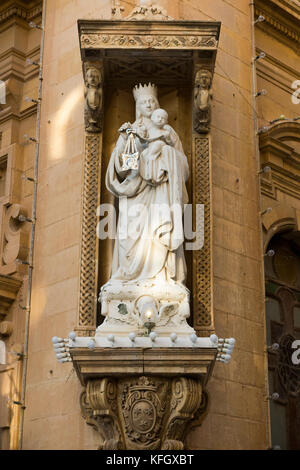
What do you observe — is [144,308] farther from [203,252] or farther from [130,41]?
[130,41]

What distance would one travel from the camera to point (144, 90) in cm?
953

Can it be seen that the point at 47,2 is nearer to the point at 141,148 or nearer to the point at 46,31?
the point at 46,31

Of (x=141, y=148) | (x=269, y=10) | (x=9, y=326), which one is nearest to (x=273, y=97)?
(x=269, y=10)

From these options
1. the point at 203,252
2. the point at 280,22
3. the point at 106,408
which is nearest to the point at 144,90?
the point at 203,252

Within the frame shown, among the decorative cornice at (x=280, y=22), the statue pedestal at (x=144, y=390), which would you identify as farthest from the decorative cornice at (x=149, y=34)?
the statue pedestal at (x=144, y=390)

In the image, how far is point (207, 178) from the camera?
9.30 metres

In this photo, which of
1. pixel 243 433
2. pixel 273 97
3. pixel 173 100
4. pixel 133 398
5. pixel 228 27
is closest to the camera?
pixel 133 398

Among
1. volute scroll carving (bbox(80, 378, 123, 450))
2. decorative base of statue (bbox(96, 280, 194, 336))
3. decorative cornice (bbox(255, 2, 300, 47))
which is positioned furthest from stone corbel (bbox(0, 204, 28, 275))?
decorative cornice (bbox(255, 2, 300, 47))

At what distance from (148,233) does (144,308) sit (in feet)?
2.64

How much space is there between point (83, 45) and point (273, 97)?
3.75 metres

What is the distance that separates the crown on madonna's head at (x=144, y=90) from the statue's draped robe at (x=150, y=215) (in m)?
0.69

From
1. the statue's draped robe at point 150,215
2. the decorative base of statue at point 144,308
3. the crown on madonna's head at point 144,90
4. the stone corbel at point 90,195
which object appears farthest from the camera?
the crown on madonna's head at point 144,90

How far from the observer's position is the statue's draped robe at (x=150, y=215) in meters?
8.57

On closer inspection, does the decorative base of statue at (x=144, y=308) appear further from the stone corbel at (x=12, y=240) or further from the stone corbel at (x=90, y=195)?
the stone corbel at (x=12, y=240)
